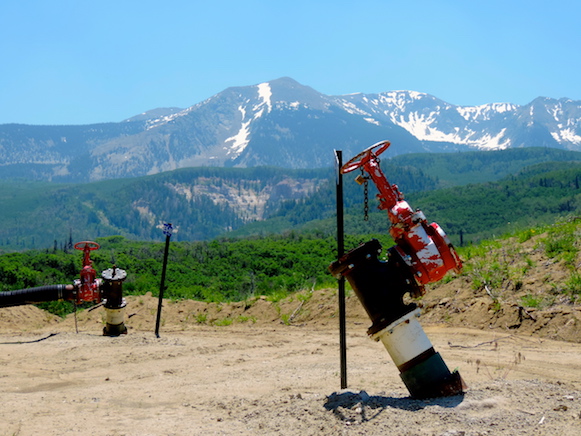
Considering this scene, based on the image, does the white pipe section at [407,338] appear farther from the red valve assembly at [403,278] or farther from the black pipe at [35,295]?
the black pipe at [35,295]

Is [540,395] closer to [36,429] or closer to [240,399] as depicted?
[240,399]

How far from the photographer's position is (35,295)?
15648mm

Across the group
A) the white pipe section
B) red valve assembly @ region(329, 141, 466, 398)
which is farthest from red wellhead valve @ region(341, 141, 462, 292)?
the white pipe section

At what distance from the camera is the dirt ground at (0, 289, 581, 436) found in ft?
22.4

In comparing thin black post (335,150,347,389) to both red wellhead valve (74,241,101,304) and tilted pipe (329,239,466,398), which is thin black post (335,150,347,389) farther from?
red wellhead valve (74,241,101,304)

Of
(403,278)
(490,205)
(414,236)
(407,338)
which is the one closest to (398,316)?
(407,338)

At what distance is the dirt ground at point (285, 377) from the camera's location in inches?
268

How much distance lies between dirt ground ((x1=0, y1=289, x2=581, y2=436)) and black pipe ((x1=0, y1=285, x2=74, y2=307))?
941mm

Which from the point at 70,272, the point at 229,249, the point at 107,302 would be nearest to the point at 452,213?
the point at 229,249

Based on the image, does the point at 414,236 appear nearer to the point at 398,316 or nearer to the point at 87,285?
the point at 398,316

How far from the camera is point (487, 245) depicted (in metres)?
18.5

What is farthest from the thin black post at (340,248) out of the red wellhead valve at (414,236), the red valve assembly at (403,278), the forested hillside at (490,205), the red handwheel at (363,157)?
the forested hillside at (490,205)

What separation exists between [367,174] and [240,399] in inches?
128

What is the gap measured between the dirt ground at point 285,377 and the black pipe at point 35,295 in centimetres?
94
